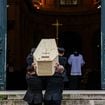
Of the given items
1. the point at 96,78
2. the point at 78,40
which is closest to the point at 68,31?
the point at 78,40

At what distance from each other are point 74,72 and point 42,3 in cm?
1300

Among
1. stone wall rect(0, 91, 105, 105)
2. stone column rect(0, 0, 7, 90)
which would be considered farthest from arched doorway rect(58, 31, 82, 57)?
stone wall rect(0, 91, 105, 105)

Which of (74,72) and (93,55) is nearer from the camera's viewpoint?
(74,72)

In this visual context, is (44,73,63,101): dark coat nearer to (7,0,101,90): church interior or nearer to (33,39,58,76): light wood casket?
(33,39,58,76): light wood casket

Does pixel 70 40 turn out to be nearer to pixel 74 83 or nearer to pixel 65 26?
pixel 65 26

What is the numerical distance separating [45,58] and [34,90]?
675 millimetres

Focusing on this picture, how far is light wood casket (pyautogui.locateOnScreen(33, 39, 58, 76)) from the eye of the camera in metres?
11.5

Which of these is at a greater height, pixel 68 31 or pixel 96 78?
pixel 68 31

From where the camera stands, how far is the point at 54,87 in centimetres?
1152

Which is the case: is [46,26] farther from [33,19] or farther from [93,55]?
[93,55]

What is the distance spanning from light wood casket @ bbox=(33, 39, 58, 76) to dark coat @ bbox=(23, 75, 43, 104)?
15 centimetres

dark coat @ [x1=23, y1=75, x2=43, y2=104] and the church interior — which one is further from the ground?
the church interior

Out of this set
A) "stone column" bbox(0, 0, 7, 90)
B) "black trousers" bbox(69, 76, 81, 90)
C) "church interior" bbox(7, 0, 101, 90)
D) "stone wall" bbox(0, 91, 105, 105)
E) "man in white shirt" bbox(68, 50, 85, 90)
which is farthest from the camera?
"church interior" bbox(7, 0, 101, 90)

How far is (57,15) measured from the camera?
32531mm
